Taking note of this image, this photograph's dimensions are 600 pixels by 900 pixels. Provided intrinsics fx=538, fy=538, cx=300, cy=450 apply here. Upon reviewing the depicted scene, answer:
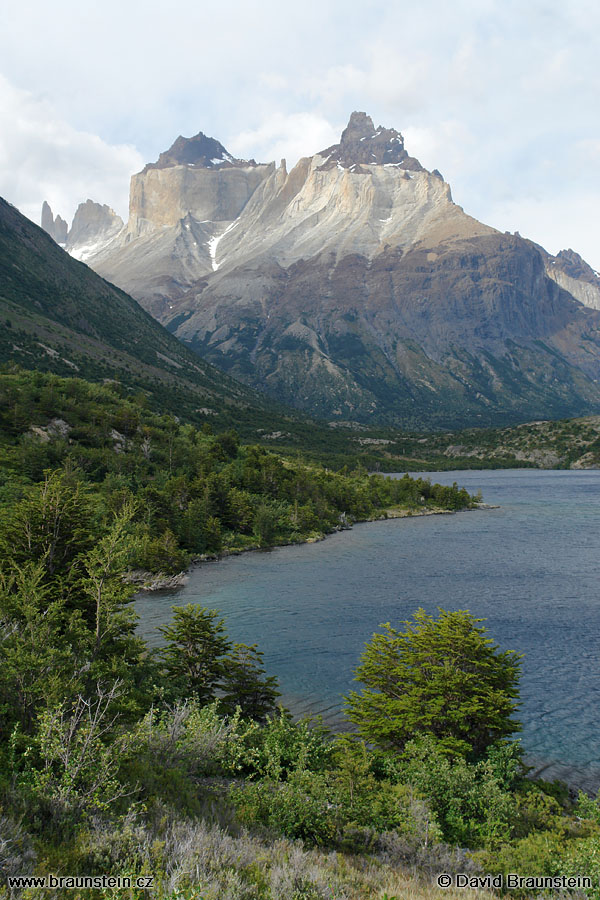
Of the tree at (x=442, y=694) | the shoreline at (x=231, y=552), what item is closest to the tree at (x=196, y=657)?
the shoreline at (x=231, y=552)

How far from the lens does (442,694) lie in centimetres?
2558

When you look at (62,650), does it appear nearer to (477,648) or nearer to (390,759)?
(390,759)

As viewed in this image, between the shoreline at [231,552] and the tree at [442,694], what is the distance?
1460 cm

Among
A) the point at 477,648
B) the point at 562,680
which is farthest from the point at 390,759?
the point at 562,680

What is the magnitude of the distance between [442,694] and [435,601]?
34217mm

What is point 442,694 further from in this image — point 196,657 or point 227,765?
point 196,657

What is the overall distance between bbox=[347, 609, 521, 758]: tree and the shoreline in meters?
14.6

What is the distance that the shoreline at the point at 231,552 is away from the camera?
63322mm

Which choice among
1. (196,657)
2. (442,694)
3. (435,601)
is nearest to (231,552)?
(435,601)

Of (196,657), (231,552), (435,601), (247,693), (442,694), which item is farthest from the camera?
(231,552)

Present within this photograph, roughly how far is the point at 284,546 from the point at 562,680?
197 feet

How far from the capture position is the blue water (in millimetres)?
34719

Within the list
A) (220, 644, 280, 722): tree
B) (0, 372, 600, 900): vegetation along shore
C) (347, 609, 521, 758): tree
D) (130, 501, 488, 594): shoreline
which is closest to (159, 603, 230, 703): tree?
(0, 372, 600, 900): vegetation along shore

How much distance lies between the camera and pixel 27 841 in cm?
1255
